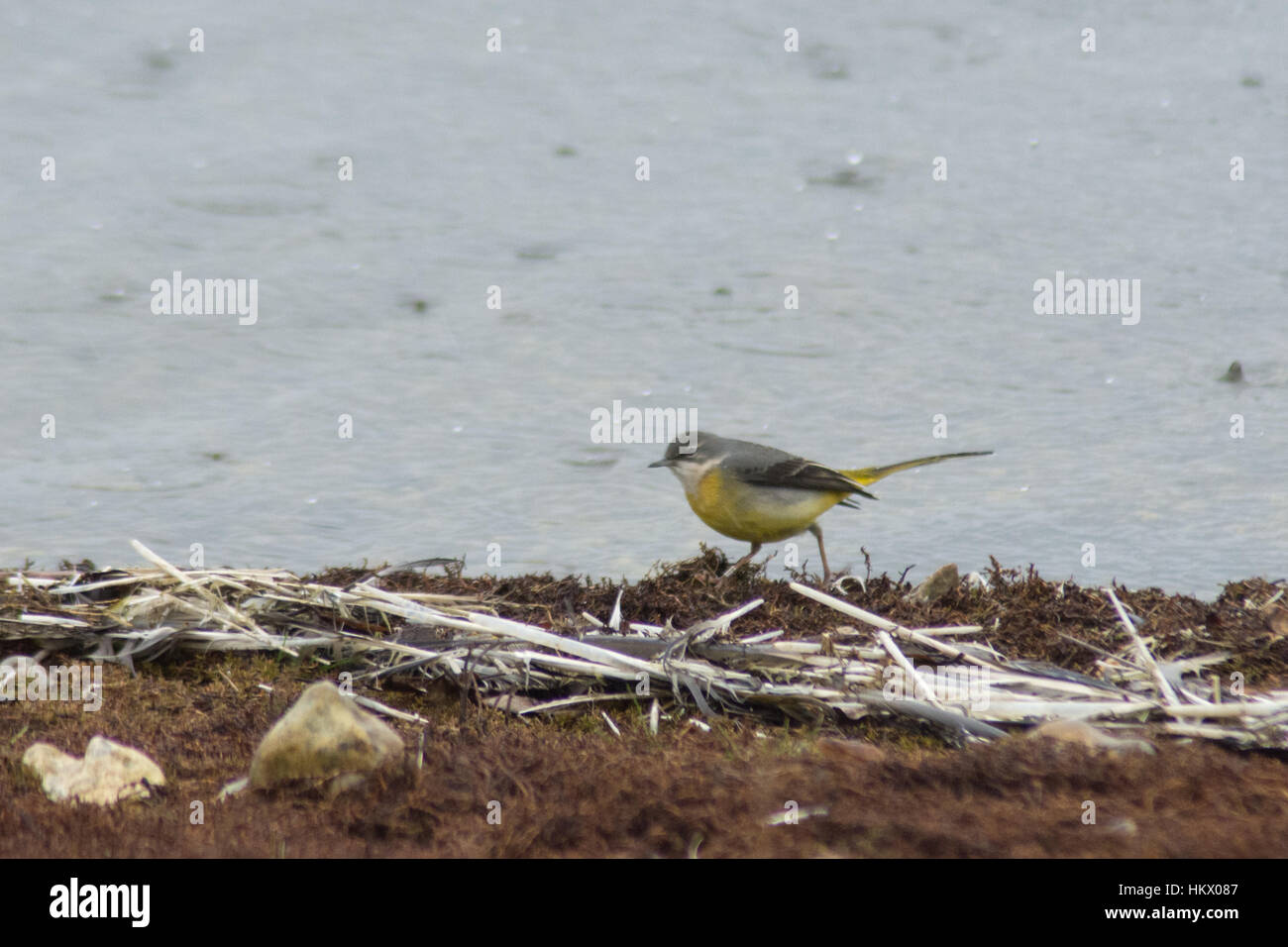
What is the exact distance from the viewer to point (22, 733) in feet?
12.4

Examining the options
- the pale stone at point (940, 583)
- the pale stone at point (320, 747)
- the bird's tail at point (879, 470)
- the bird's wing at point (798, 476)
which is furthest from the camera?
the bird's tail at point (879, 470)

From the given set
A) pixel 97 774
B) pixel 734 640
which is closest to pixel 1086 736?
pixel 734 640

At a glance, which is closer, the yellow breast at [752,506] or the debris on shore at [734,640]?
the debris on shore at [734,640]

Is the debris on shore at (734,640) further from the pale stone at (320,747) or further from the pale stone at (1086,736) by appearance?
the pale stone at (320,747)

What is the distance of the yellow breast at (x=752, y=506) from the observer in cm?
556

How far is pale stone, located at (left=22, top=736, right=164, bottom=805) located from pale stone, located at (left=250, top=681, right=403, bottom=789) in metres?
0.34

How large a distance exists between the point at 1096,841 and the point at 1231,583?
11.0 feet

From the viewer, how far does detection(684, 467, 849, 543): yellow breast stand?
5.56 m

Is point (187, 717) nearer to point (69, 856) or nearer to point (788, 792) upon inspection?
point (69, 856)

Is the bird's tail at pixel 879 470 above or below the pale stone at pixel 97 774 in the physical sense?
above

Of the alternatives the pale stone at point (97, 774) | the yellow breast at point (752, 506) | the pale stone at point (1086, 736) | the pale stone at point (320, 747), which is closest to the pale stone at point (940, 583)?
the yellow breast at point (752, 506)

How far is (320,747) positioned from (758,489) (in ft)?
9.30

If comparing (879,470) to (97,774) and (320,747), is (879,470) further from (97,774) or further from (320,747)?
(97,774)
